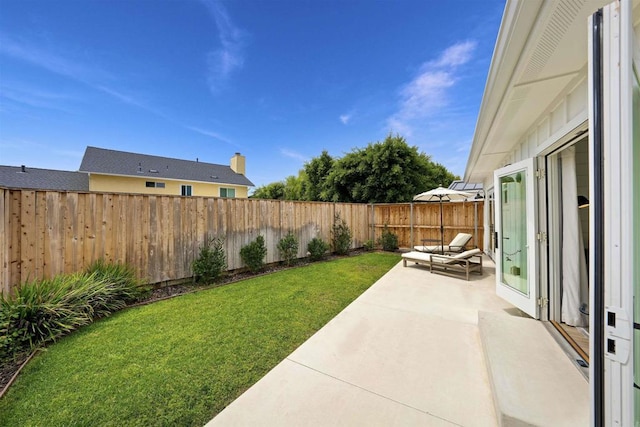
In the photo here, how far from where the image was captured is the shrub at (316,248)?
8109 mm

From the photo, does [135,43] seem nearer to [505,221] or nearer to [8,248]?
[8,248]

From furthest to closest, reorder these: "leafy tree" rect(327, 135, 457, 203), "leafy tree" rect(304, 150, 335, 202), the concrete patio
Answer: "leafy tree" rect(304, 150, 335, 202), "leafy tree" rect(327, 135, 457, 203), the concrete patio

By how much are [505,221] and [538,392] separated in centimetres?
299

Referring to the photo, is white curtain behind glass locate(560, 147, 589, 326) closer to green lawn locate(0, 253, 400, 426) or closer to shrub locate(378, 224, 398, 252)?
green lawn locate(0, 253, 400, 426)

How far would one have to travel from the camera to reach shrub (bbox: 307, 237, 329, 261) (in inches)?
319

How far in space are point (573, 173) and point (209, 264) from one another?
20.9 feet

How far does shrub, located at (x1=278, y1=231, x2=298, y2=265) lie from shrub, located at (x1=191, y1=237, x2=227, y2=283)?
192 cm

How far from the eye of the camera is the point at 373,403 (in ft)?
6.57

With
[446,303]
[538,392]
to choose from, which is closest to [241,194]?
[446,303]

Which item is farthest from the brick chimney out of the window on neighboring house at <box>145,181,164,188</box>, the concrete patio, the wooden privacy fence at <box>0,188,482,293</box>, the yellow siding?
the concrete patio

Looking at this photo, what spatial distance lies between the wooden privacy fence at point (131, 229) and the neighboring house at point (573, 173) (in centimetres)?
546

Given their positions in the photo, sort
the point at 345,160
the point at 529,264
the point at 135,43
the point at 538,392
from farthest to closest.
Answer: the point at 345,160 < the point at 135,43 < the point at 529,264 < the point at 538,392

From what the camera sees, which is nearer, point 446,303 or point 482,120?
point 482,120

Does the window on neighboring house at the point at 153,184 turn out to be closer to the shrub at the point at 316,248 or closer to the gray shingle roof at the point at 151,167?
the gray shingle roof at the point at 151,167
